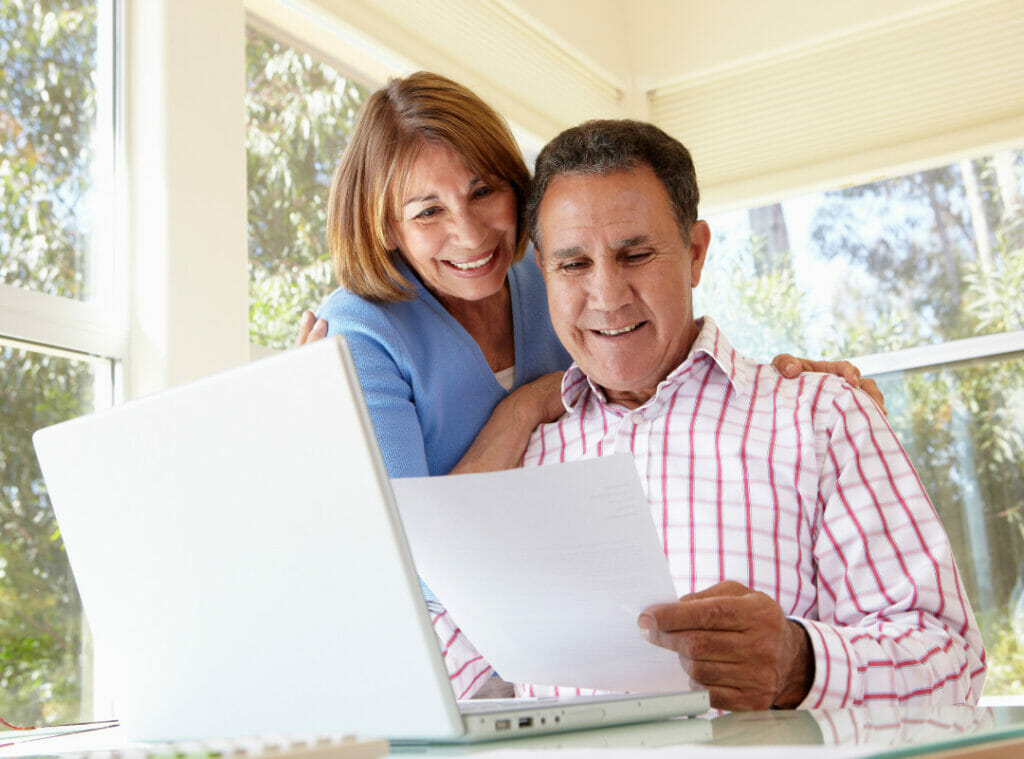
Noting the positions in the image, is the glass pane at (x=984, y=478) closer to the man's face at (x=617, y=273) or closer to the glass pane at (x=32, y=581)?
the man's face at (x=617, y=273)

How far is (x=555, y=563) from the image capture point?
36.7 inches

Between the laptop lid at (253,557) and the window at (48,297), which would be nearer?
the laptop lid at (253,557)

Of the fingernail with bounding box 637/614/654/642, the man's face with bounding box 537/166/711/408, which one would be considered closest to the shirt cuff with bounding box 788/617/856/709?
the fingernail with bounding box 637/614/654/642

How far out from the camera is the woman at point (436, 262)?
169cm

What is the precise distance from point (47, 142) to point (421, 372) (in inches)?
41.8

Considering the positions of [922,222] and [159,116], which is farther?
[922,222]

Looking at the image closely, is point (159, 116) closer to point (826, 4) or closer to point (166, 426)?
point (166, 426)

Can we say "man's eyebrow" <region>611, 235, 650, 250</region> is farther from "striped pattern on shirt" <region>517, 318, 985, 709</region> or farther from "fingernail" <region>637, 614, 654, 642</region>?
"fingernail" <region>637, 614, 654, 642</region>

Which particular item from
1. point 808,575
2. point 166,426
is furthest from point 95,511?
point 808,575

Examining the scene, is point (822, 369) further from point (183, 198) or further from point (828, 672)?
point (183, 198)

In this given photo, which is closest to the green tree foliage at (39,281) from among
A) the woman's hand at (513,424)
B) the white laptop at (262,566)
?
the woman's hand at (513,424)

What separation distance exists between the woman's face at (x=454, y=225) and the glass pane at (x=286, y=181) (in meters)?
1.03

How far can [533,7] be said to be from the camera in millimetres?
3830

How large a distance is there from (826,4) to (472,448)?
10.2ft
